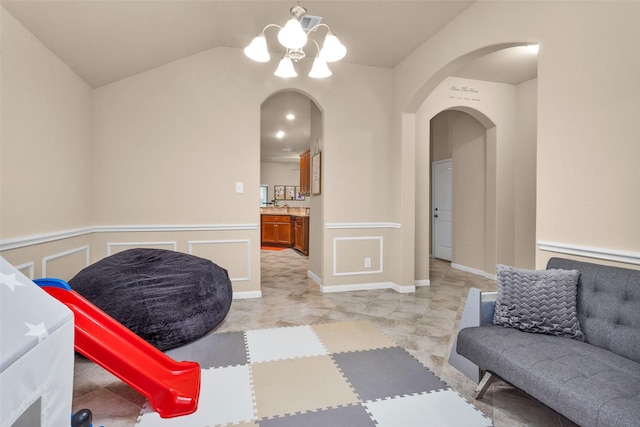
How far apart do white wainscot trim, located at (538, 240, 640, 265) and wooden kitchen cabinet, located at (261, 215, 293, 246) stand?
22.4 ft

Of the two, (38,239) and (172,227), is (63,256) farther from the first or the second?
(172,227)

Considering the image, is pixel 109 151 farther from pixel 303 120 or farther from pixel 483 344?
pixel 303 120

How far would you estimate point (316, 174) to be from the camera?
15.4ft

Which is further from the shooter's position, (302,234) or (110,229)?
(302,234)

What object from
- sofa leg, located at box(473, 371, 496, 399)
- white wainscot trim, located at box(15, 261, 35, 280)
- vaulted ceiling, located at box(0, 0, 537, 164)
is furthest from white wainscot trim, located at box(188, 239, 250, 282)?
sofa leg, located at box(473, 371, 496, 399)

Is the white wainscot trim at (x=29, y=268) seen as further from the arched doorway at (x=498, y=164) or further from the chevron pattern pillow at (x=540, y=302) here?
the arched doorway at (x=498, y=164)

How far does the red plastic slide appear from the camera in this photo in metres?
1.67

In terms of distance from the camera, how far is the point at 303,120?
7062 mm

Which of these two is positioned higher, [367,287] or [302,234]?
[302,234]

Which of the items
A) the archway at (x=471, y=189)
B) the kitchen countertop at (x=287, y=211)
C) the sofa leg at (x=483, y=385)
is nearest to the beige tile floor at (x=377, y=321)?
the sofa leg at (x=483, y=385)

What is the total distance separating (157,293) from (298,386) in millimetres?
1197

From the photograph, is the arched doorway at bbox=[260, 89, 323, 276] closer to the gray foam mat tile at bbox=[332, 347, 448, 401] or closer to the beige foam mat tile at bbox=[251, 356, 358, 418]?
the gray foam mat tile at bbox=[332, 347, 448, 401]

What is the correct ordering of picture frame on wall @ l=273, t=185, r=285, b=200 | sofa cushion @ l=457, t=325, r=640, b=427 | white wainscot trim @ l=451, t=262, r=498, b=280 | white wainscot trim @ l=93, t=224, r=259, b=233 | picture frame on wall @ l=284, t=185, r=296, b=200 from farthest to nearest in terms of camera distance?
Result: picture frame on wall @ l=284, t=185, r=296, b=200 < picture frame on wall @ l=273, t=185, r=285, b=200 < white wainscot trim @ l=451, t=262, r=498, b=280 < white wainscot trim @ l=93, t=224, r=259, b=233 < sofa cushion @ l=457, t=325, r=640, b=427

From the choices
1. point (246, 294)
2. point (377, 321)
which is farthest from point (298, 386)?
point (246, 294)
